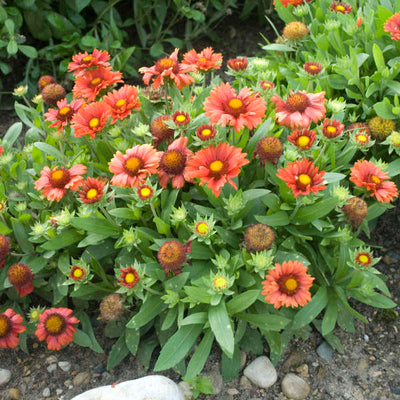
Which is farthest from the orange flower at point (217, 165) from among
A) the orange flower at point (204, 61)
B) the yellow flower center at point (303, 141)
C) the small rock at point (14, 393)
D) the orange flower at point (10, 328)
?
the small rock at point (14, 393)

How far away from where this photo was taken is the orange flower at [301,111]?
1938mm

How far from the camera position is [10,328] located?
2.03 metres

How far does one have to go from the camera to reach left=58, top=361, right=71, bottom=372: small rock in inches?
86.0

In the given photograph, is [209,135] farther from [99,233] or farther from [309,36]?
[309,36]

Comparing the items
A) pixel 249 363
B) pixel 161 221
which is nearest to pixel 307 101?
pixel 161 221

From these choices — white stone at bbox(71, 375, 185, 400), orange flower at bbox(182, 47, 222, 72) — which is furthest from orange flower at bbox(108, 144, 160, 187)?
white stone at bbox(71, 375, 185, 400)

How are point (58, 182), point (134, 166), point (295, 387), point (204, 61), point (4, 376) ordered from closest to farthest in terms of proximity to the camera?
point (134, 166), point (58, 182), point (295, 387), point (4, 376), point (204, 61)

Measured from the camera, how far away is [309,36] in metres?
2.86

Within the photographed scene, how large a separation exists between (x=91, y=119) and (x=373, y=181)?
3.77 ft

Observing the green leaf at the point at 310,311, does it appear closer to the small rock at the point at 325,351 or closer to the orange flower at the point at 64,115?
the small rock at the point at 325,351

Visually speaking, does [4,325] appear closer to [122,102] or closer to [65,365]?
[65,365]

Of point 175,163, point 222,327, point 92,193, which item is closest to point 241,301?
point 222,327

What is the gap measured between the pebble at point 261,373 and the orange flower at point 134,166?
2.98 ft

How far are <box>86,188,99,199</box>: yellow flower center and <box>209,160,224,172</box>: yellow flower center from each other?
17.3 inches
